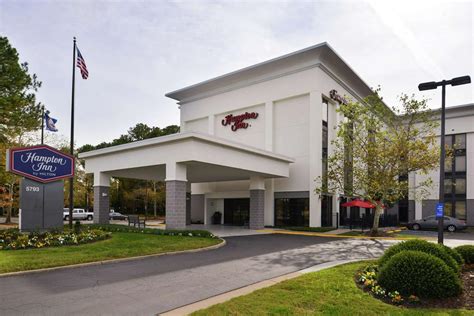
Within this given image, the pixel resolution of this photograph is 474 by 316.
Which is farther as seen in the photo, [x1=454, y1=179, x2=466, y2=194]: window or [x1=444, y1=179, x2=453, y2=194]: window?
[x1=444, y1=179, x2=453, y2=194]: window

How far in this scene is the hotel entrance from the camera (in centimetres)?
3325

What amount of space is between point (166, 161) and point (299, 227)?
38.1 ft

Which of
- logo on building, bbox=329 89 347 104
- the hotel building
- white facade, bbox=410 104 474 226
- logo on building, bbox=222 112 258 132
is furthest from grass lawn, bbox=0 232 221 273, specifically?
white facade, bbox=410 104 474 226

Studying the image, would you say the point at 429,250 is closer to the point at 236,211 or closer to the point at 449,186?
the point at 236,211

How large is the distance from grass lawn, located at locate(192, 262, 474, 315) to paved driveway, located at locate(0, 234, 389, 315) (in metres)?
1.08

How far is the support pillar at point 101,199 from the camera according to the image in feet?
86.9

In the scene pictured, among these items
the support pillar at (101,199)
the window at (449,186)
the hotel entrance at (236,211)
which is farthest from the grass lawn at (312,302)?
the window at (449,186)

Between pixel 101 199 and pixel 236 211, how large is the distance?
12.3 metres

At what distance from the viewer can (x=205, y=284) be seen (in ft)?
29.1

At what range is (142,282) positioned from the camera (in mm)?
8992

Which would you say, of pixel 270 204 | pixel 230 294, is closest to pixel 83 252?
pixel 230 294

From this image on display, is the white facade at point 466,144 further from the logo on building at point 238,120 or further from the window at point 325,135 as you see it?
the logo on building at point 238,120

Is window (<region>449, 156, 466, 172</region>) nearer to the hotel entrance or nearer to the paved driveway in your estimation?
the hotel entrance

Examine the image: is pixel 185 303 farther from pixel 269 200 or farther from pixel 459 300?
pixel 269 200
